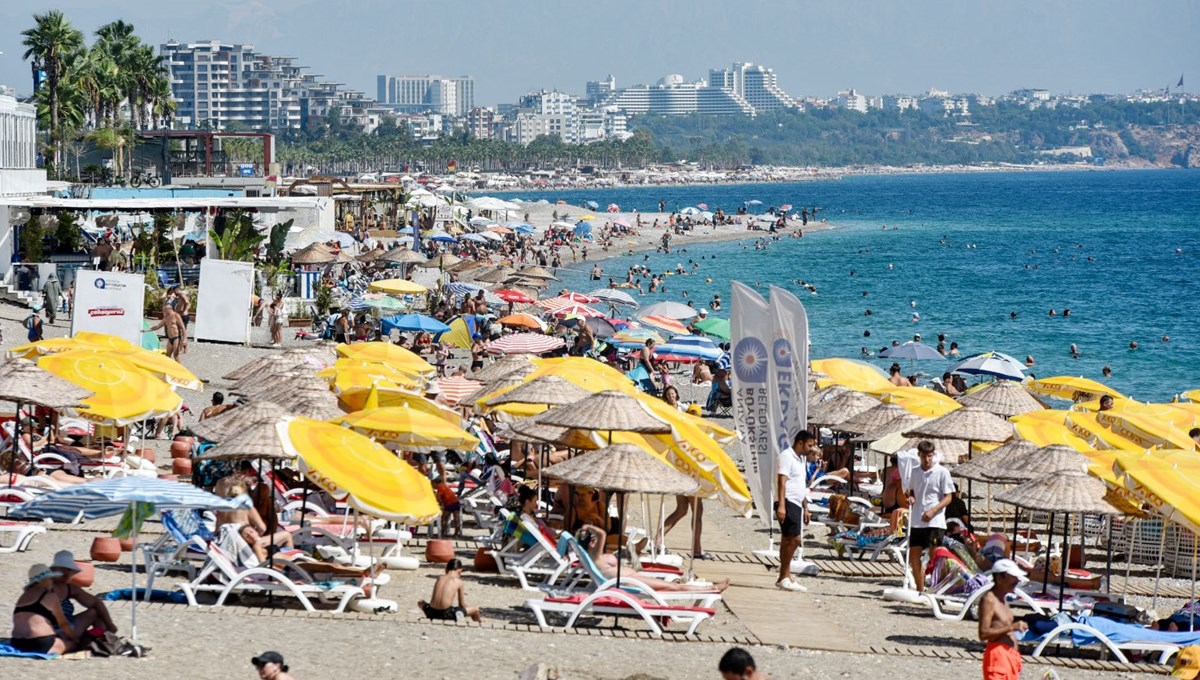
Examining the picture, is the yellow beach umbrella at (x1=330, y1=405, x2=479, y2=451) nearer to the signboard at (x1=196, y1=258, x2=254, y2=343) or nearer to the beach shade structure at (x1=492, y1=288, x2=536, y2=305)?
the signboard at (x1=196, y1=258, x2=254, y2=343)

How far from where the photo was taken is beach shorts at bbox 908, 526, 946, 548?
12.7m

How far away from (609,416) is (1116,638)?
4.26 metres

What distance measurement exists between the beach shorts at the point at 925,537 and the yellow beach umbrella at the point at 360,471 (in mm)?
4208

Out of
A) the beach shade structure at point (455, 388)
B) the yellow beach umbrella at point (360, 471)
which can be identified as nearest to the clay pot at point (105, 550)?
the yellow beach umbrella at point (360, 471)

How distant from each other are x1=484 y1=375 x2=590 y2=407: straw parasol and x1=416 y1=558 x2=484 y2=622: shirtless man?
12.5ft

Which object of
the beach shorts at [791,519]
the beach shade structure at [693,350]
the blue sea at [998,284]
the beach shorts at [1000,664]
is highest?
the beach shorts at [1000,664]

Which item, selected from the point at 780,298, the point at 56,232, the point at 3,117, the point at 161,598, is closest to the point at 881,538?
the point at 780,298

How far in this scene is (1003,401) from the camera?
19203mm

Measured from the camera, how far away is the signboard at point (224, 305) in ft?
88.5

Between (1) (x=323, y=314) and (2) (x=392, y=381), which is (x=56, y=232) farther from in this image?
(2) (x=392, y=381)

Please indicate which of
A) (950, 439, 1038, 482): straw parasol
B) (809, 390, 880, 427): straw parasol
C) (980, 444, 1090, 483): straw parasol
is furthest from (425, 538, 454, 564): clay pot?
(809, 390, 880, 427): straw parasol

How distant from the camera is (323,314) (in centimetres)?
3394

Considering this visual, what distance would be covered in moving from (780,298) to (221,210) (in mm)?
27103

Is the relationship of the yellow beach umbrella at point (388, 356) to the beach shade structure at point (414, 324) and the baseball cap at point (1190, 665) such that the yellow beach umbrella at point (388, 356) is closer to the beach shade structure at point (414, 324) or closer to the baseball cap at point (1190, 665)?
the beach shade structure at point (414, 324)
